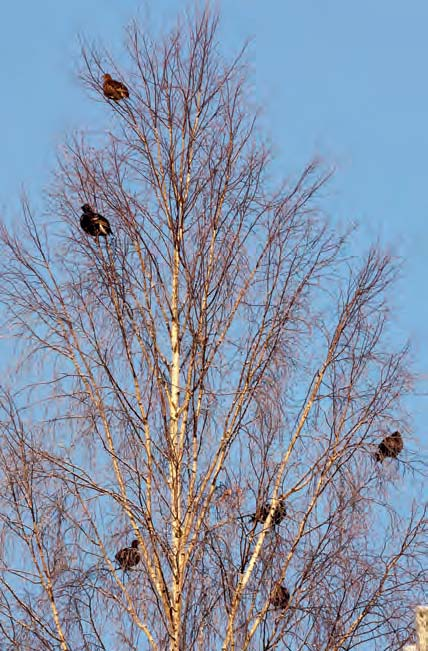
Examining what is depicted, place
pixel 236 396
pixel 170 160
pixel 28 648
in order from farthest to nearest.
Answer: pixel 170 160, pixel 236 396, pixel 28 648

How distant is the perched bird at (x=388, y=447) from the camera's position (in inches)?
313

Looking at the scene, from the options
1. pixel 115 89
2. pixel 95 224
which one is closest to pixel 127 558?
pixel 95 224

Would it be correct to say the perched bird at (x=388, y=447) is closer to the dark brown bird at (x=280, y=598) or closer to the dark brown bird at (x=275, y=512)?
the dark brown bird at (x=275, y=512)

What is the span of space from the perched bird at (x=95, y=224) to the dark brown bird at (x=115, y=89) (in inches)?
36.2

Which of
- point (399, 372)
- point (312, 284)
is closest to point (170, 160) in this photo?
point (312, 284)

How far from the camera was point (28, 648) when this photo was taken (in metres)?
7.41

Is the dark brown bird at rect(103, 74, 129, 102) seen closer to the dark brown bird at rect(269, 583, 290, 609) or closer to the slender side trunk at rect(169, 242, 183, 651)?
the slender side trunk at rect(169, 242, 183, 651)

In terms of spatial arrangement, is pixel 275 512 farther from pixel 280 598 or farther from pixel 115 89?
pixel 115 89

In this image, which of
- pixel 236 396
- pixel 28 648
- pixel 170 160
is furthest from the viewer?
pixel 170 160

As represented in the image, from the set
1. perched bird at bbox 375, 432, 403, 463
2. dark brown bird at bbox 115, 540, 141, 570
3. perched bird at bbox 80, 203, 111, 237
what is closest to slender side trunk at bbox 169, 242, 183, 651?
dark brown bird at bbox 115, 540, 141, 570

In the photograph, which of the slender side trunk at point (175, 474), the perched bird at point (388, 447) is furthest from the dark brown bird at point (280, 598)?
the perched bird at point (388, 447)

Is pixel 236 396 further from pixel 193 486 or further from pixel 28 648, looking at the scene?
Answer: pixel 28 648

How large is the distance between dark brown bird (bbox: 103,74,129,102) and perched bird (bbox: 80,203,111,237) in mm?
919

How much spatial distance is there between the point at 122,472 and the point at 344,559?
1330 millimetres
